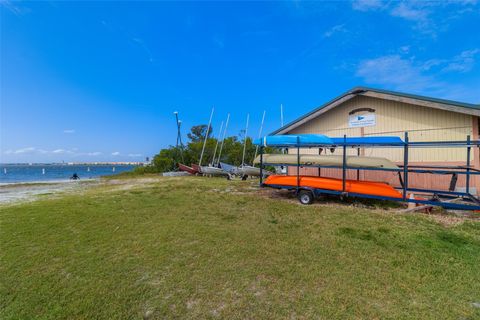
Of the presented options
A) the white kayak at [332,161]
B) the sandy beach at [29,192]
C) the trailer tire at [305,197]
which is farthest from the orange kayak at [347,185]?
the sandy beach at [29,192]

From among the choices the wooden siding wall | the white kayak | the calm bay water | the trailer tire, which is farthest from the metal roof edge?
the calm bay water

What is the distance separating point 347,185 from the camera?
6.79 meters

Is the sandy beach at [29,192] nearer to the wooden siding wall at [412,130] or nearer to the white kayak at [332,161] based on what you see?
the white kayak at [332,161]

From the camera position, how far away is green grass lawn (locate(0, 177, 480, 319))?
2270mm

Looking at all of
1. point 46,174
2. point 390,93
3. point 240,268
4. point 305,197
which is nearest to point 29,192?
point 305,197

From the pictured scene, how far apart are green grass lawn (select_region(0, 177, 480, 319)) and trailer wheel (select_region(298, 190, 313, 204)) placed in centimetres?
151

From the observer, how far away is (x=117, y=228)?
15.5 ft

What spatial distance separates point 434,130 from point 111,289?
9810 mm

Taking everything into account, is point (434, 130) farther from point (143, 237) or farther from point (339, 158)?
point (143, 237)

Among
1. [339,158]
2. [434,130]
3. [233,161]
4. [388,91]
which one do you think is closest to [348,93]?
[388,91]

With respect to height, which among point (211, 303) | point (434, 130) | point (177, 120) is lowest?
point (211, 303)

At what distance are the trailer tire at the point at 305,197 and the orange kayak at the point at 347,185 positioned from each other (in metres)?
0.26

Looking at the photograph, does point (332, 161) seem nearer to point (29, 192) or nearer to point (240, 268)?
point (240, 268)

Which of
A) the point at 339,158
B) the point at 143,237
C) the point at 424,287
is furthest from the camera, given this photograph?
the point at 339,158
